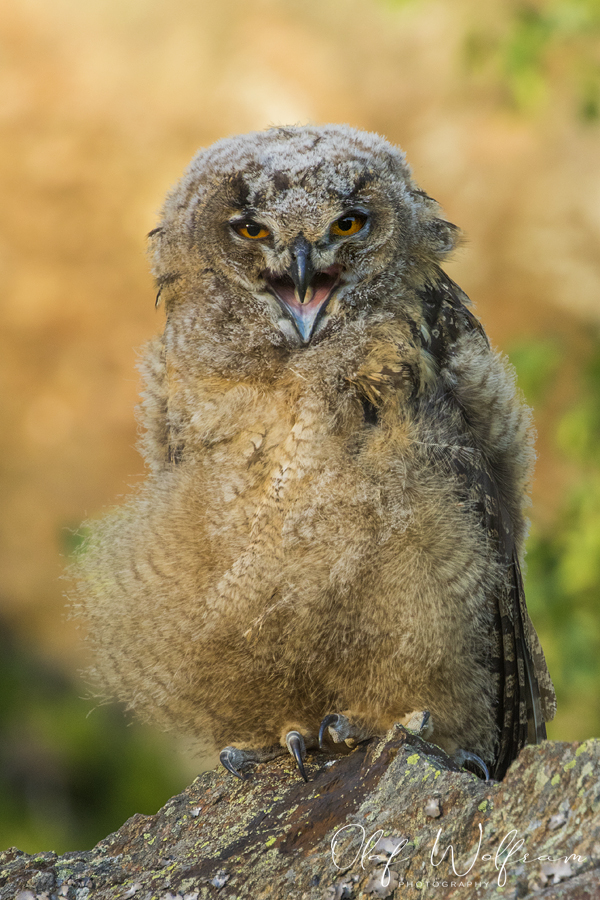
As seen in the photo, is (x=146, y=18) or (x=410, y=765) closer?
(x=410, y=765)

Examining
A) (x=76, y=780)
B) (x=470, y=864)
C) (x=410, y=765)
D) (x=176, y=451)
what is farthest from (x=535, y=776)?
(x=76, y=780)

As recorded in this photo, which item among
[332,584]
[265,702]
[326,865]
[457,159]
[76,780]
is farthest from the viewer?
[457,159]

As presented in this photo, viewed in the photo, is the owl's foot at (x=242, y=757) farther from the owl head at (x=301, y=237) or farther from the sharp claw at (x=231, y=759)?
the owl head at (x=301, y=237)

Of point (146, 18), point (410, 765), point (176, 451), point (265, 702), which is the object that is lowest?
point (410, 765)

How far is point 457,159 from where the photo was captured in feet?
25.0

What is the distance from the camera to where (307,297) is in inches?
89.1

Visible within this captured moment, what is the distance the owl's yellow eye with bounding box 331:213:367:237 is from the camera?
7.44 ft

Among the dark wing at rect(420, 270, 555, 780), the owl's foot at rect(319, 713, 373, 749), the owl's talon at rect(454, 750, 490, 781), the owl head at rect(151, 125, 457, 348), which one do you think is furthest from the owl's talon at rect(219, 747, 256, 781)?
the owl head at rect(151, 125, 457, 348)

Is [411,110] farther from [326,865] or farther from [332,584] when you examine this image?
[326,865]

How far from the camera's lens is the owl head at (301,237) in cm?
224

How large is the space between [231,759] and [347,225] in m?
1.44

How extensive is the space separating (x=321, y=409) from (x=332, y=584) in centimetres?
42

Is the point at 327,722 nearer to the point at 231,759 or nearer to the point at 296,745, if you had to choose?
the point at 296,745

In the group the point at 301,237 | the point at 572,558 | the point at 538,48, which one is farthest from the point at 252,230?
the point at 538,48
